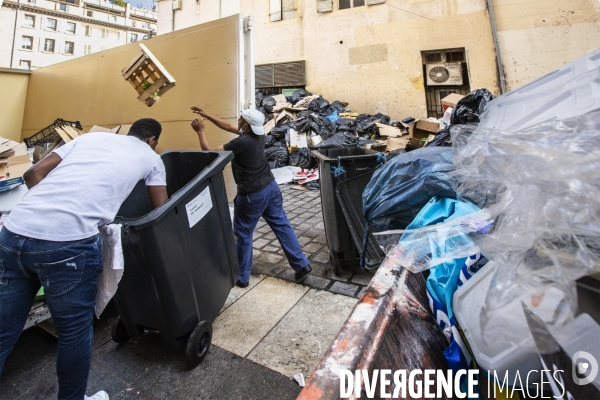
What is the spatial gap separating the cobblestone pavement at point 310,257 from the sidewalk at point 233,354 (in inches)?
0.9

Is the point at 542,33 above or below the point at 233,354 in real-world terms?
above

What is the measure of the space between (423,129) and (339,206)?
3849 mm

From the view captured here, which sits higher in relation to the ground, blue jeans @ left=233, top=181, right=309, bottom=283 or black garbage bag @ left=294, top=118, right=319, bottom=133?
black garbage bag @ left=294, top=118, right=319, bottom=133

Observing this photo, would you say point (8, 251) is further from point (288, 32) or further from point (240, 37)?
point (288, 32)

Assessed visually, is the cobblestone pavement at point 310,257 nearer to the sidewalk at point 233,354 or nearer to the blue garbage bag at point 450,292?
the sidewalk at point 233,354

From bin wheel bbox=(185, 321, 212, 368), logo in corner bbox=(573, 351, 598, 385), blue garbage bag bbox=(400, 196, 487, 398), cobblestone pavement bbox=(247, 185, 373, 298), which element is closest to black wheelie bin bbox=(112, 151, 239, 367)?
bin wheel bbox=(185, 321, 212, 368)

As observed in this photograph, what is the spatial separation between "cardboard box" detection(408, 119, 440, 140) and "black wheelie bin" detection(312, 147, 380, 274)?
326 centimetres

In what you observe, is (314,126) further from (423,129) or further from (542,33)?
(542,33)

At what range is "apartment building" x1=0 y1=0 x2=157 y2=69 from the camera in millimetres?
34062

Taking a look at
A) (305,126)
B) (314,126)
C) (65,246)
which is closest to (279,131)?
(305,126)

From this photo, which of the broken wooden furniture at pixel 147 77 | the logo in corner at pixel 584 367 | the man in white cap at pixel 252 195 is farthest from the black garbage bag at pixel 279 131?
the logo in corner at pixel 584 367

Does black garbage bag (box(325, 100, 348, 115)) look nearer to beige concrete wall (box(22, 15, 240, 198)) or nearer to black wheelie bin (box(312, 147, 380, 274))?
beige concrete wall (box(22, 15, 240, 198))

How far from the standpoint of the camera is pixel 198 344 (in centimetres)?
192

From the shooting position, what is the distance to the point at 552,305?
67cm
